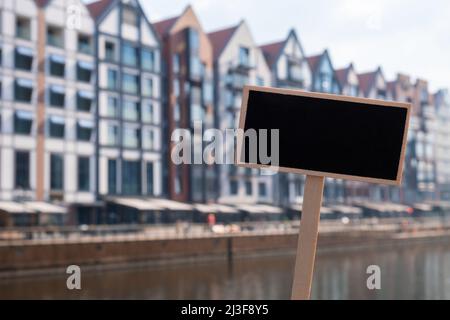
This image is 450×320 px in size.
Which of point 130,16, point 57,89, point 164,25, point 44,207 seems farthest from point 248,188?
point 44,207

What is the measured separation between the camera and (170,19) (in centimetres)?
7375

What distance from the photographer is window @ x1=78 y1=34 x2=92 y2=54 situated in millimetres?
60719

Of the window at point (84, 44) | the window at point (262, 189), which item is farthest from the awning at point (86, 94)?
the window at point (262, 189)

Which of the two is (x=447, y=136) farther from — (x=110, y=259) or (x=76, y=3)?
(x=110, y=259)

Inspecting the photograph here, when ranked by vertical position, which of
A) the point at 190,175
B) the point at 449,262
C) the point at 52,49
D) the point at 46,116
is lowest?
the point at 449,262

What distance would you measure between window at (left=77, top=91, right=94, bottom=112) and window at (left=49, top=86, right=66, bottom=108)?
1.67 metres

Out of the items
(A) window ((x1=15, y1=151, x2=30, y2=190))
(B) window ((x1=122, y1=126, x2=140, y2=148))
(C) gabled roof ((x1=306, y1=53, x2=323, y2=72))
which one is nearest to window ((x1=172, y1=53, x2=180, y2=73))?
(B) window ((x1=122, y1=126, x2=140, y2=148))

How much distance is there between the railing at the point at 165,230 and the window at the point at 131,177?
5449 millimetres

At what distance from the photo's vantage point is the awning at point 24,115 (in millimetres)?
55291

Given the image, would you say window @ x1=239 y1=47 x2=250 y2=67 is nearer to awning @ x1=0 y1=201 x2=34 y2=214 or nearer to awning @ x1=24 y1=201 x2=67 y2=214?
awning @ x1=24 y1=201 x2=67 y2=214

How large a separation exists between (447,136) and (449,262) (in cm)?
6400

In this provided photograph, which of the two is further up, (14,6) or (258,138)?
(14,6)
